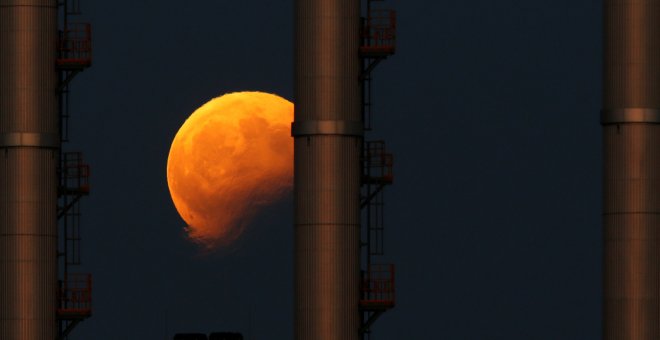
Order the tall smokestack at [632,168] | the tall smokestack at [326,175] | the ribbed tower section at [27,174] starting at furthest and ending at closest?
the ribbed tower section at [27,174] < the tall smokestack at [326,175] < the tall smokestack at [632,168]

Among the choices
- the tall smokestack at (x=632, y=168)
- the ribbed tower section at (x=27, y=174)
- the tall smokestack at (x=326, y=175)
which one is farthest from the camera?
the ribbed tower section at (x=27, y=174)

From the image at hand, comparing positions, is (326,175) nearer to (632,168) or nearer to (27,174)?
(632,168)

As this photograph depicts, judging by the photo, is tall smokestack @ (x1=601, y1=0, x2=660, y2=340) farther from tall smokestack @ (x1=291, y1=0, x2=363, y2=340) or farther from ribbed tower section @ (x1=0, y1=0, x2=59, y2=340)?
ribbed tower section @ (x1=0, y1=0, x2=59, y2=340)

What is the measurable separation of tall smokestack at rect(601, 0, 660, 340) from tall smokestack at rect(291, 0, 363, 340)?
36.9 ft

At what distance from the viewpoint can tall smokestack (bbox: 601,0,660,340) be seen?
120312mm

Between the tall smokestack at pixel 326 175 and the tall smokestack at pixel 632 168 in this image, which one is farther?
the tall smokestack at pixel 326 175

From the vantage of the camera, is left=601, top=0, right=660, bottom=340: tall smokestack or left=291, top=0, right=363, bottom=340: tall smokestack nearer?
left=601, top=0, right=660, bottom=340: tall smokestack

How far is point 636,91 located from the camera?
120625 mm

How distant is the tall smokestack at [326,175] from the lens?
121 m

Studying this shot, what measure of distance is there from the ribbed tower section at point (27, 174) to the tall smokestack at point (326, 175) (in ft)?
37.9

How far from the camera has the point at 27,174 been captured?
124 metres

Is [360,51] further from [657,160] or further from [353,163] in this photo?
[657,160]

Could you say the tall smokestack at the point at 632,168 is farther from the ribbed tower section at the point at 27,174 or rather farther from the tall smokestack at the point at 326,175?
the ribbed tower section at the point at 27,174

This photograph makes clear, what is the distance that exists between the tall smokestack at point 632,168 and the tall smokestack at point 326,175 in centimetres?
1126
